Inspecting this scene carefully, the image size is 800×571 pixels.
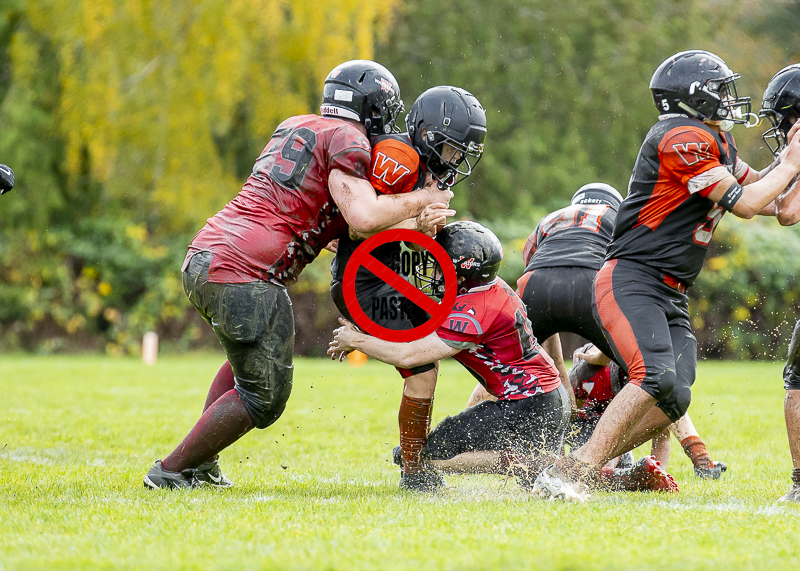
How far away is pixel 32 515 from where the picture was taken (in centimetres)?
370

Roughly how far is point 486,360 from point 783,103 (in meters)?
1.97

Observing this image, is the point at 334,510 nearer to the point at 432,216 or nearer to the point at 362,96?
the point at 432,216

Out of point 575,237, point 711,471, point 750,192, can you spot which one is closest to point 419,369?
point 575,237

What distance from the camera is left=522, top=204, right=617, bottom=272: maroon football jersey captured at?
5.24 metres

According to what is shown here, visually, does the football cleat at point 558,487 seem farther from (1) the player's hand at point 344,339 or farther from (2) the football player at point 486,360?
(1) the player's hand at point 344,339

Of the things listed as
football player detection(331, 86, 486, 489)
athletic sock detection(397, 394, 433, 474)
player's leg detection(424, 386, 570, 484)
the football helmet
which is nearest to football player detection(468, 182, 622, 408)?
the football helmet

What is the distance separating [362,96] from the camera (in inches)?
175

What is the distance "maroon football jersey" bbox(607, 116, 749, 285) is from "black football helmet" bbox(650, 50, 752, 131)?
0.24 feet

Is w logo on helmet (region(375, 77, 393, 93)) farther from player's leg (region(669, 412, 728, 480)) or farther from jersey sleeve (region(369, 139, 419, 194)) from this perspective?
player's leg (region(669, 412, 728, 480))

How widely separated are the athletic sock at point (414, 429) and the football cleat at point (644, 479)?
0.96m

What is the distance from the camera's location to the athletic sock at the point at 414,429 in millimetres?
4637

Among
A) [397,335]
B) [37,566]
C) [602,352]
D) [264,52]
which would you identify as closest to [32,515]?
[37,566]

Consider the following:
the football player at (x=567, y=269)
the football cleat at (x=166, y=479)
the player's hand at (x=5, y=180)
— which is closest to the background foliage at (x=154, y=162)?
the football player at (x=567, y=269)

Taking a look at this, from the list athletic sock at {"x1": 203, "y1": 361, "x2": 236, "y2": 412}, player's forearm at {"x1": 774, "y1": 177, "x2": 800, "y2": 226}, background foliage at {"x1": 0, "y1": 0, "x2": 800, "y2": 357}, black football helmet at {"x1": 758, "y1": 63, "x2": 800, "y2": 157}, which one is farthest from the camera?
background foliage at {"x1": 0, "y1": 0, "x2": 800, "y2": 357}
